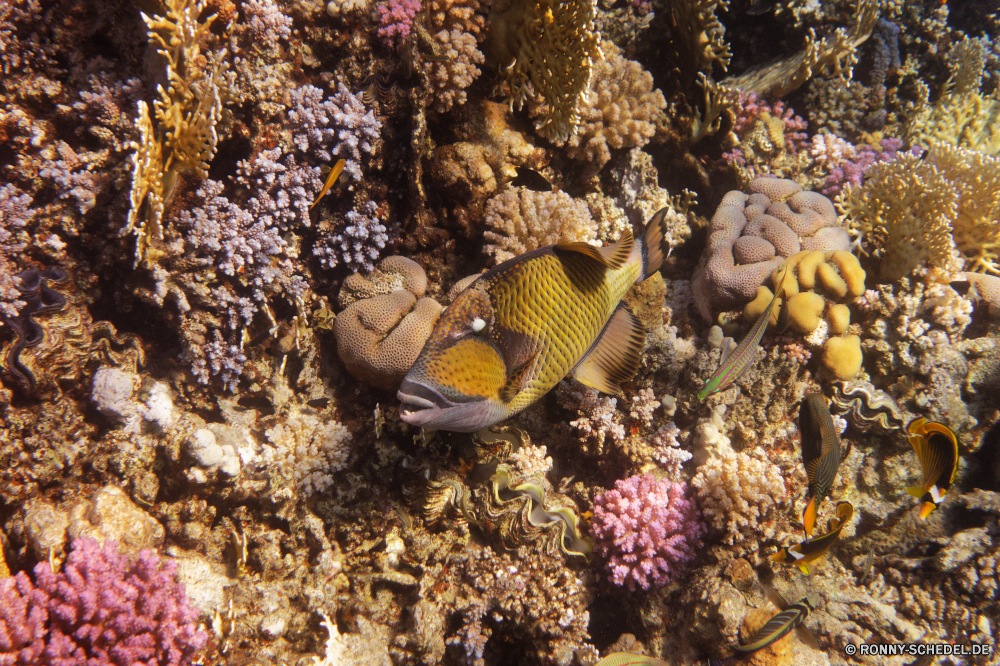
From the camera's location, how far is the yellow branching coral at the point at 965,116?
5.54 meters

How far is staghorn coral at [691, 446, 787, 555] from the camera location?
112 inches

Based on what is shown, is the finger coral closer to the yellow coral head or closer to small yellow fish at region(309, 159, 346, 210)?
small yellow fish at region(309, 159, 346, 210)

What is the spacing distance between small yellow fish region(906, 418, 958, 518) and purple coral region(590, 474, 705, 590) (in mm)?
1263

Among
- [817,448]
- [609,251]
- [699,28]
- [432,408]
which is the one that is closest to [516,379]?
[432,408]

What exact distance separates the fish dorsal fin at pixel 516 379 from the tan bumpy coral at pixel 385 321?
108 cm

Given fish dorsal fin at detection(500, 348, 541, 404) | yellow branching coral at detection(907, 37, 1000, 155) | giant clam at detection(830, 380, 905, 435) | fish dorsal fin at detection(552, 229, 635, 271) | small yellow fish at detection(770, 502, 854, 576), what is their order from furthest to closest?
1. yellow branching coral at detection(907, 37, 1000, 155)
2. giant clam at detection(830, 380, 905, 435)
3. small yellow fish at detection(770, 502, 854, 576)
4. fish dorsal fin at detection(552, 229, 635, 271)
5. fish dorsal fin at detection(500, 348, 541, 404)

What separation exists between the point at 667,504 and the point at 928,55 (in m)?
8.06

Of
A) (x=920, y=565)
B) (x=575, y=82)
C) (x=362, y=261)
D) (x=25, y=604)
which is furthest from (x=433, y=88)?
(x=920, y=565)

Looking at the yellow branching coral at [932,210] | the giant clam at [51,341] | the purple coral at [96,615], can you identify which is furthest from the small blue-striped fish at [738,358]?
the giant clam at [51,341]

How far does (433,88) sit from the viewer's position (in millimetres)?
2902

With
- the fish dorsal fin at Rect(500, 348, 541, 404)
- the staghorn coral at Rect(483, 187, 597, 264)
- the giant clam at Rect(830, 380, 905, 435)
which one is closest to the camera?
the fish dorsal fin at Rect(500, 348, 541, 404)

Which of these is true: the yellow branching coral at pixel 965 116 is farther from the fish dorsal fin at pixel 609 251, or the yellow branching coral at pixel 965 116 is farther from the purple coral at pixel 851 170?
the fish dorsal fin at pixel 609 251

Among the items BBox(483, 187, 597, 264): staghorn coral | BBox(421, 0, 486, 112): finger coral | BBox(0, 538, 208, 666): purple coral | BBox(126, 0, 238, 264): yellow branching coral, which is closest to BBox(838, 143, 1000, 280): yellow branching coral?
BBox(483, 187, 597, 264): staghorn coral

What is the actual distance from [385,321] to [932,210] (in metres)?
4.65
